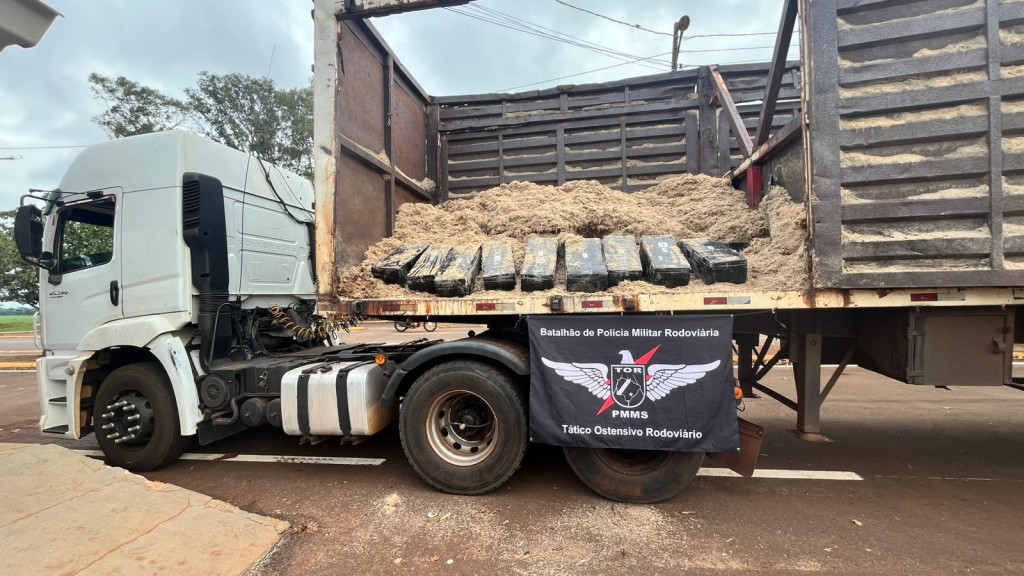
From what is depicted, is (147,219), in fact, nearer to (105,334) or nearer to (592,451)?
(105,334)

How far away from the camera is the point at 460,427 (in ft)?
11.5

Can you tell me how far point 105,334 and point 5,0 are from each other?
2.64 m

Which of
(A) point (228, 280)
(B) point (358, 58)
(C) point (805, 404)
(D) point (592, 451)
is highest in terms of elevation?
(B) point (358, 58)

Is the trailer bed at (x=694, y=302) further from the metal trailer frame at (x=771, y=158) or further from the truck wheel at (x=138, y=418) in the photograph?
the truck wheel at (x=138, y=418)

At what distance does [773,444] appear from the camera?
4410mm

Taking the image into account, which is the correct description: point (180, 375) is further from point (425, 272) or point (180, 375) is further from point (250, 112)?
point (250, 112)

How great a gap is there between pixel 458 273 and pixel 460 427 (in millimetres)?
1248

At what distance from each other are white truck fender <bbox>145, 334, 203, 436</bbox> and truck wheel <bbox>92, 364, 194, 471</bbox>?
0.67ft

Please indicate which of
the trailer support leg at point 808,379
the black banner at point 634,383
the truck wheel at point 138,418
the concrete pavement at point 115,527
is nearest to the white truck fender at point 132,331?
the truck wheel at point 138,418

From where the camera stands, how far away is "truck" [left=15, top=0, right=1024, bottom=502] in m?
2.82

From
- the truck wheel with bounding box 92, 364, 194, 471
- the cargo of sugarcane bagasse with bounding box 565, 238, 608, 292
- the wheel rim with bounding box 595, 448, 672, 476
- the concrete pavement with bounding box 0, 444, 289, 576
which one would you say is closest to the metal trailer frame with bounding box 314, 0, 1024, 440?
the cargo of sugarcane bagasse with bounding box 565, 238, 608, 292

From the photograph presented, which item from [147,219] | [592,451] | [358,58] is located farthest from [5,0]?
[592,451]

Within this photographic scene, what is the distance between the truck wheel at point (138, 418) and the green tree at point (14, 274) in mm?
27483

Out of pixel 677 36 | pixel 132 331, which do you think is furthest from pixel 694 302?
pixel 677 36
